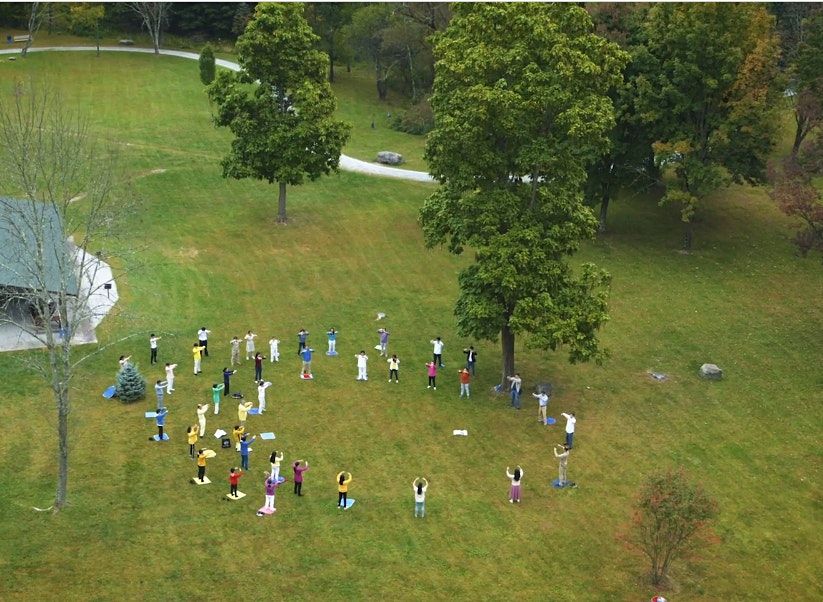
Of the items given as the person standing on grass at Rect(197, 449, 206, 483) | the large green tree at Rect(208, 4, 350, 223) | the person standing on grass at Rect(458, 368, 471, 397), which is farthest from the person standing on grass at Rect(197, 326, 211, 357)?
the large green tree at Rect(208, 4, 350, 223)

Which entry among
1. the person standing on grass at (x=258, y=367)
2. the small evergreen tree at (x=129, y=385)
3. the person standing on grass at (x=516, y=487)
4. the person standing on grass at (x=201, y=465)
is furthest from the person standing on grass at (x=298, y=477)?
the small evergreen tree at (x=129, y=385)

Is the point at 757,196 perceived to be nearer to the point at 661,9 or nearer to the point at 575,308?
the point at 661,9

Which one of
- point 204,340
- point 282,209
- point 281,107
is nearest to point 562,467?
point 204,340

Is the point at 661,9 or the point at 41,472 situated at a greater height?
the point at 661,9

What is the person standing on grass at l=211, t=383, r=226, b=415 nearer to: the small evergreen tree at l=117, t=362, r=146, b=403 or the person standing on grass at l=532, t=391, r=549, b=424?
the small evergreen tree at l=117, t=362, r=146, b=403

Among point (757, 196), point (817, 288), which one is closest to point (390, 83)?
point (757, 196)

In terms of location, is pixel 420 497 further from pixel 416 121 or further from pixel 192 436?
pixel 416 121

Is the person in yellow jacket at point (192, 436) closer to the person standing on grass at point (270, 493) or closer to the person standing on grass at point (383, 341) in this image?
the person standing on grass at point (270, 493)
